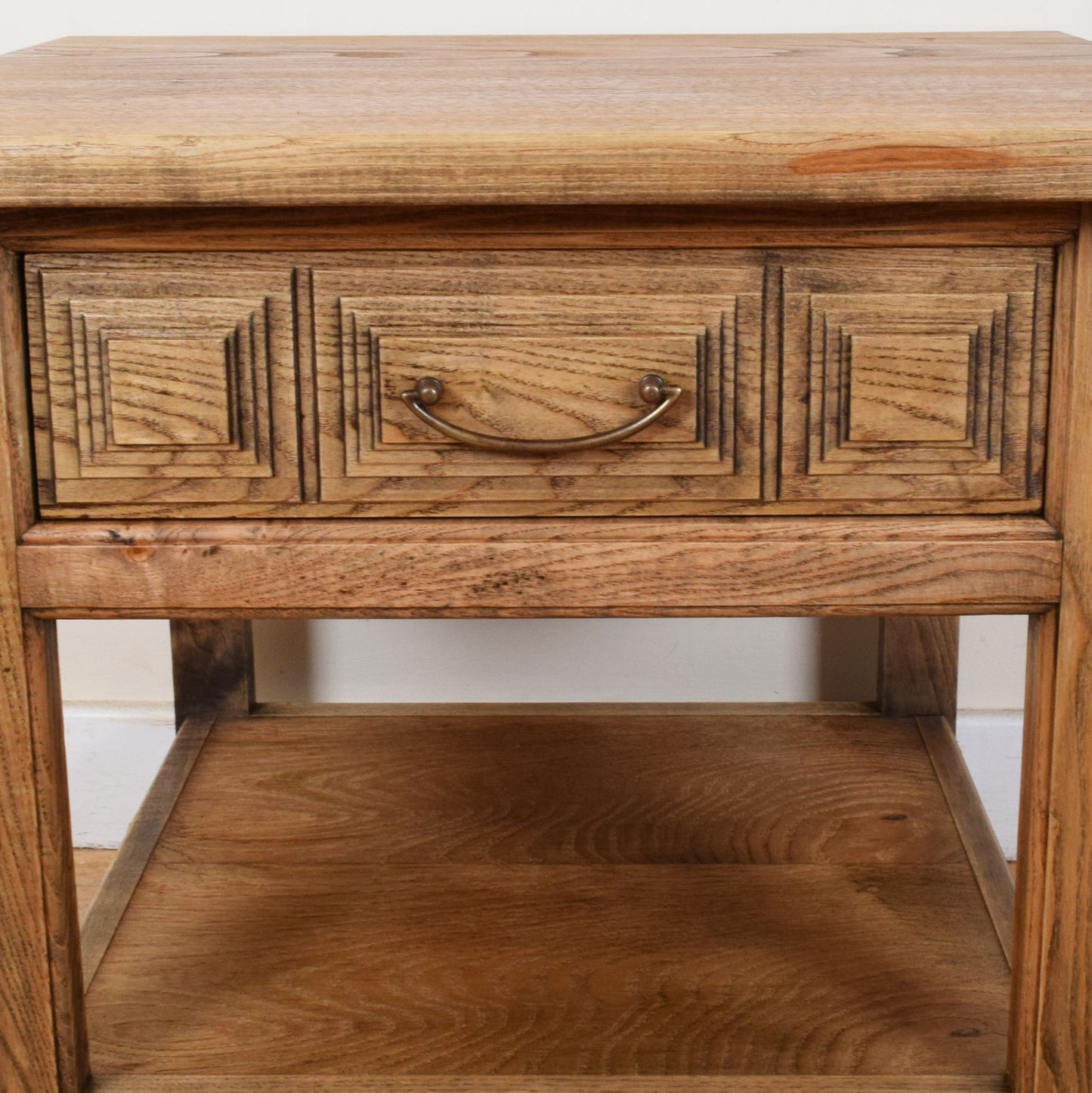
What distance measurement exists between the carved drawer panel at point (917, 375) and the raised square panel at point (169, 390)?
30 cm

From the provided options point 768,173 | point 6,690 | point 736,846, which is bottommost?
point 736,846

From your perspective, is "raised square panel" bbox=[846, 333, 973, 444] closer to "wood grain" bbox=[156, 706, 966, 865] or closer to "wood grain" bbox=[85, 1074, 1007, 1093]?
"wood grain" bbox=[85, 1074, 1007, 1093]

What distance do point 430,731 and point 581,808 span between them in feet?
0.65

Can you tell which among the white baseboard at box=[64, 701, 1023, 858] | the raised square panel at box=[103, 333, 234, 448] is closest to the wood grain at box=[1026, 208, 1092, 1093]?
the raised square panel at box=[103, 333, 234, 448]

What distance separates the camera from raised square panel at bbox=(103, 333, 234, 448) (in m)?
0.77

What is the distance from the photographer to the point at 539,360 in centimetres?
78

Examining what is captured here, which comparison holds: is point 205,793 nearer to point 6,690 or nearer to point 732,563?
point 6,690

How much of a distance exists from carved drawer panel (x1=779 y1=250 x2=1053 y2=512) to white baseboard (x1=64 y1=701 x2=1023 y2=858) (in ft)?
2.51

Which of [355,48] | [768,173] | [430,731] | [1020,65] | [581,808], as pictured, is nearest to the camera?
[768,173]

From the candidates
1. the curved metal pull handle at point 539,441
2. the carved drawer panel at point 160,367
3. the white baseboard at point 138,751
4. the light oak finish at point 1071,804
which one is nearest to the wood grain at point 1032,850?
the light oak finish at point 1071,804

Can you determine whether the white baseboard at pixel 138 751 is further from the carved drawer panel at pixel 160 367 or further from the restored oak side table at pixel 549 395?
the carved drawer panel at pixel 160 367

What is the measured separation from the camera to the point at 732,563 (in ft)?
2.63

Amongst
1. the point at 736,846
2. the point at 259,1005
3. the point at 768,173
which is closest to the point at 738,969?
the point at 736,846

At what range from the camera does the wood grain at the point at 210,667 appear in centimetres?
141
